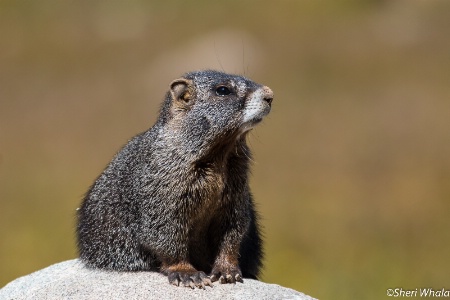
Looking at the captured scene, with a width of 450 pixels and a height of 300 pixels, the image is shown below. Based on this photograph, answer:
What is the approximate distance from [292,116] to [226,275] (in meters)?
18.6

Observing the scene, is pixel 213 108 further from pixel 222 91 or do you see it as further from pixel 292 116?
pixel 292 116

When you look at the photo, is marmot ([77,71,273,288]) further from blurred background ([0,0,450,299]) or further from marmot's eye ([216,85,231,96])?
blurred background ([0,0,450,299])

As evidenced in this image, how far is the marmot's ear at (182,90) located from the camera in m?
10.1

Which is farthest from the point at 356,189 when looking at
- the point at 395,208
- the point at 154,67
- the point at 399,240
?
the point at 154,67

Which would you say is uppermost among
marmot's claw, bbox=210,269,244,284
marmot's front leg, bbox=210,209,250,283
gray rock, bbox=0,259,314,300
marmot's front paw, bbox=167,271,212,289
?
marmot's front leg, bbox=210,209,250,283

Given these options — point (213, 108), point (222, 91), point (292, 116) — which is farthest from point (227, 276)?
point (292, 116)

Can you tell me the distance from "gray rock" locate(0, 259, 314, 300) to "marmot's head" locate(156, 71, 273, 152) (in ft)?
4.30

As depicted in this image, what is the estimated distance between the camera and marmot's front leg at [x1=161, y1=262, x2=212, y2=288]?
9.67 m

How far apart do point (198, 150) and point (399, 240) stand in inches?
431

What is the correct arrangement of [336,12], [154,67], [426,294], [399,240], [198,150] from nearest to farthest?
[198,150] < [426,294] < [399,240] < [154,67] < [336,12]

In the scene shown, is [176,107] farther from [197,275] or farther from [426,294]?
[426,294]

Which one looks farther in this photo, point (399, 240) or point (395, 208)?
point (395, 208)

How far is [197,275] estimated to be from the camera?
9.76 metres

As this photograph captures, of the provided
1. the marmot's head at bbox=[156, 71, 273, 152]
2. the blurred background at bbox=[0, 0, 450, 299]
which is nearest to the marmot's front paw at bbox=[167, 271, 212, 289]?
the marmot's head at bbox=[156, 71, 273, 152]
